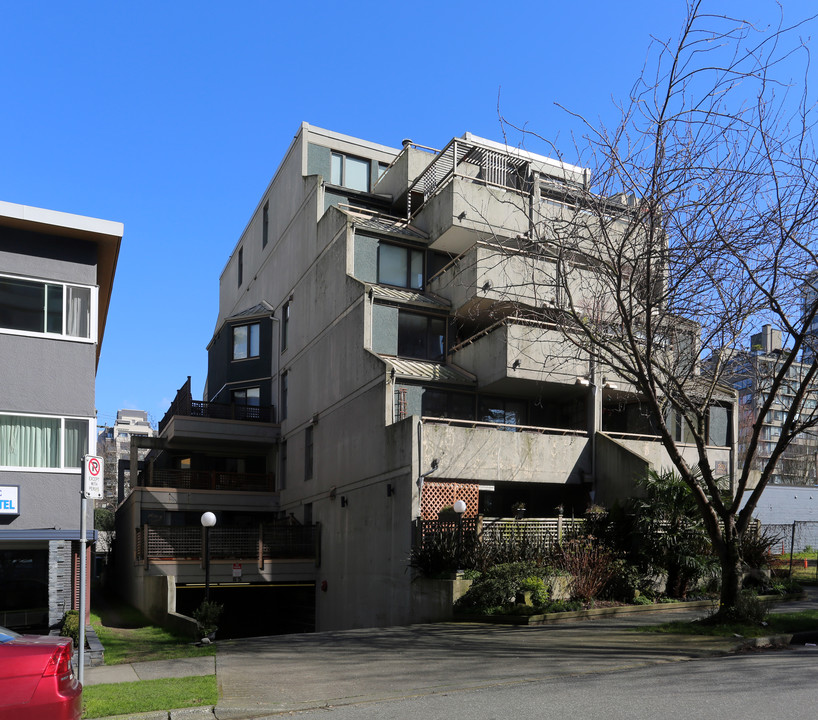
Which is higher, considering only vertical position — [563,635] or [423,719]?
[423,719]

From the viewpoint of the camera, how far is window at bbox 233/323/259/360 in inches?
1430

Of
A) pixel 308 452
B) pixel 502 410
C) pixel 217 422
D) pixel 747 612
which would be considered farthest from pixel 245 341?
pixel 747 612

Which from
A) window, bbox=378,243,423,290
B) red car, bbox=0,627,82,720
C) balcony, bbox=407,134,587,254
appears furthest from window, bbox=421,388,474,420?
red car, bbox=0,627,82,720

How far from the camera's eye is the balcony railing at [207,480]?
1246 inches

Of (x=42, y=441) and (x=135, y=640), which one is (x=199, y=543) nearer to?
(x=135, y=640)

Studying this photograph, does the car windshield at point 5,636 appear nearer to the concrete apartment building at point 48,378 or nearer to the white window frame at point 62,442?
the concrete apartment building at point 48,378

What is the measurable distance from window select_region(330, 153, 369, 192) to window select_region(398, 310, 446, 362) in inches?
362

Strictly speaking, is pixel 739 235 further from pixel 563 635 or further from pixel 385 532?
pixel 385 532

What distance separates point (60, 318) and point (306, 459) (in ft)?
48.2

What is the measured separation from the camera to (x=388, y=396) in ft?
73.5

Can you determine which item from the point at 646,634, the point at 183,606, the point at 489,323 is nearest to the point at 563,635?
the point at 646,634

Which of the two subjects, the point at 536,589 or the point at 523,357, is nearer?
the point at 536,589

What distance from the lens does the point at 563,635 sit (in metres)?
13.3

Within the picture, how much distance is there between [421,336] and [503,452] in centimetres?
620
